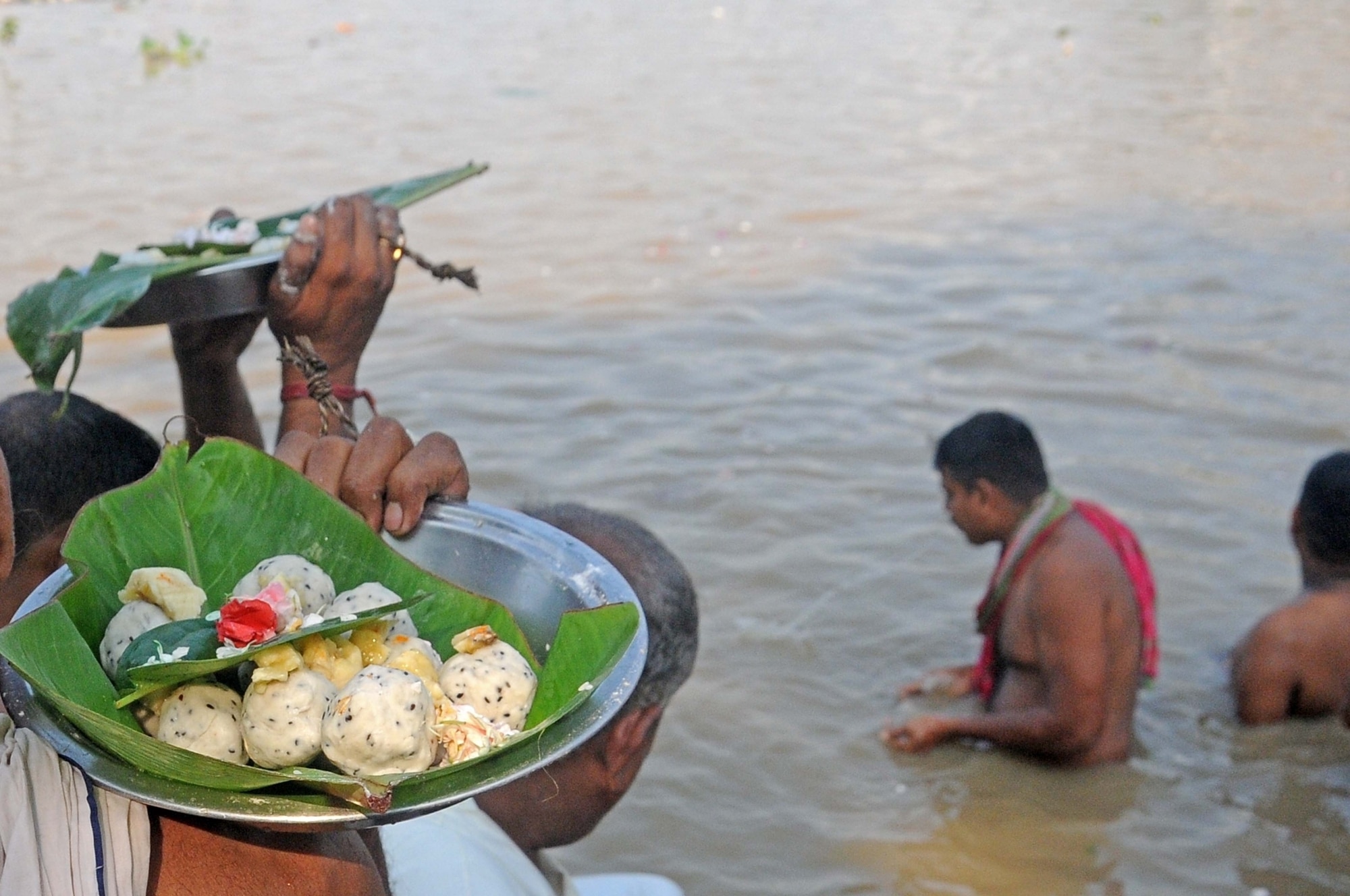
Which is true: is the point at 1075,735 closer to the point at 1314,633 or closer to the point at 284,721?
the point at 1314,633

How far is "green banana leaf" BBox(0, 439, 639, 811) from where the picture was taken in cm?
124

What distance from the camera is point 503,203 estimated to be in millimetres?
9781

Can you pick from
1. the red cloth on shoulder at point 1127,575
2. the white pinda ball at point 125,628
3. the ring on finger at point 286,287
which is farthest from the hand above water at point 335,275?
the red cloth on shoulder at point 1127,575

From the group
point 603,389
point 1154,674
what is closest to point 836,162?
point 603,389

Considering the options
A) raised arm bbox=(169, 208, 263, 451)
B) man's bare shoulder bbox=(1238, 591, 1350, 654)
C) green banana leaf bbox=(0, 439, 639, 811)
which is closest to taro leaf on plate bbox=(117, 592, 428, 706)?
green banana leaf bbox=(0, 439, 639, 811)

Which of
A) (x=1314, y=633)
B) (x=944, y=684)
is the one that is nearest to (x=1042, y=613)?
(x=944, y=684)

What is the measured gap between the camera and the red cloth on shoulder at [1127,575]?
4266 mm

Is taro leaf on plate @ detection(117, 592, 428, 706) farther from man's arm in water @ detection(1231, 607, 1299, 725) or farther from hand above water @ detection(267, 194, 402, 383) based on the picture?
man's arm in water @ detection(1231, 607, 1299, 725)

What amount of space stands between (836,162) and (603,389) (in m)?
4.97

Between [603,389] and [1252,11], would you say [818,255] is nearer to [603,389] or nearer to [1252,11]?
[603,389]

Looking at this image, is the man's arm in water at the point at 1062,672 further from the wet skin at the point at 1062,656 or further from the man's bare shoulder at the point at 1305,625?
the man's bare shoulder at the point at 1305,625

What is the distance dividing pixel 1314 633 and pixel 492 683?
3669mm

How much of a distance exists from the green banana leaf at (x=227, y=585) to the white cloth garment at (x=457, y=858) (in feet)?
1.37

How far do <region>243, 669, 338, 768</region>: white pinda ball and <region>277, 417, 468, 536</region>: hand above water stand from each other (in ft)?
1.54
